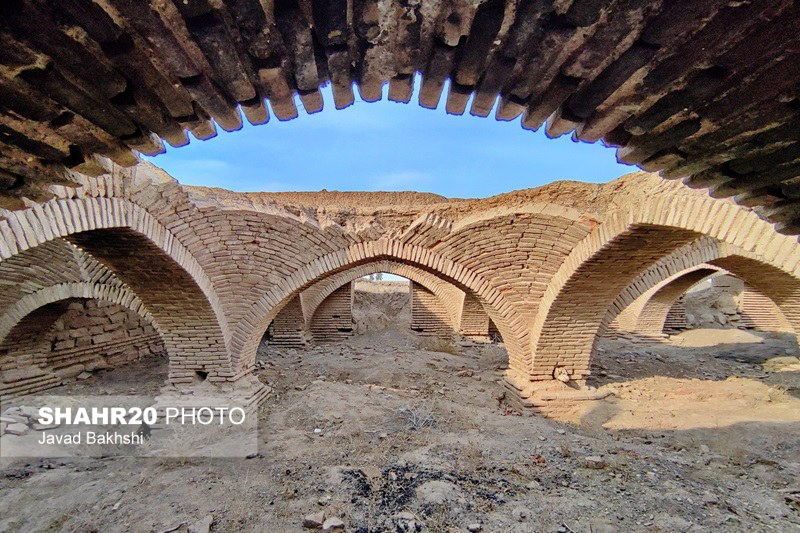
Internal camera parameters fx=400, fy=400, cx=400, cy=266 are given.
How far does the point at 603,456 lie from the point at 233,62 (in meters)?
4.69

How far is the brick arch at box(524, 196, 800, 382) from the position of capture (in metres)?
3.37

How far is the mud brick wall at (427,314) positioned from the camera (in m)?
12.1

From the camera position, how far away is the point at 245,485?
3.69 m

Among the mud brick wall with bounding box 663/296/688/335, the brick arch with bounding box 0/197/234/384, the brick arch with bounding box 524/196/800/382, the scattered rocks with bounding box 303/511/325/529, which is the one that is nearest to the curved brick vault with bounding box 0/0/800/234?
the brick arch with bounding box 0/197/234/384

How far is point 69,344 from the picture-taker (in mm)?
7703

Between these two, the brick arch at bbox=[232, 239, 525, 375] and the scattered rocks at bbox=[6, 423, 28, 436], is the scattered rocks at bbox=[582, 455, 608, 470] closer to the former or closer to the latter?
the brick arch at bbox=[232, 239, 525, 375]

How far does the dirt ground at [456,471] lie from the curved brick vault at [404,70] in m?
2.77

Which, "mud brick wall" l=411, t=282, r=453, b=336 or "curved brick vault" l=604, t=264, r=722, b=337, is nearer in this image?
"curved brick vault" l=604, t=264, r=722, b=337

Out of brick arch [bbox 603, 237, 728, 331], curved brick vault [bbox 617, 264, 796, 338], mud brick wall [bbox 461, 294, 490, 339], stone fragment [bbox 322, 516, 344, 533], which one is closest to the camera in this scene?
stone fragment [bbox 322, 516, 344, 533]

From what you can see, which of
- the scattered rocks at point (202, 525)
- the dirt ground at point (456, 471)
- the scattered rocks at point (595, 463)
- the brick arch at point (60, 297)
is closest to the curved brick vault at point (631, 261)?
the dirt ground at point (456, 471)

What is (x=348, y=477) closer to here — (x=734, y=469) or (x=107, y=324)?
(x=734, y=469)

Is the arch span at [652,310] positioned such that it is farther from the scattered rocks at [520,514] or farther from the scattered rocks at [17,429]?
the scattered rocks at [17,429]

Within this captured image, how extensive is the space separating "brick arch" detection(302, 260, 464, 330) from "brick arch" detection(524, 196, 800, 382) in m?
3.96

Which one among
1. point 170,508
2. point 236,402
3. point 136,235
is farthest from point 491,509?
point 136,235
